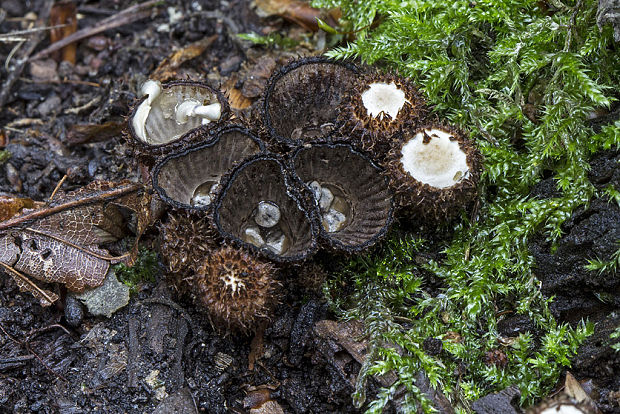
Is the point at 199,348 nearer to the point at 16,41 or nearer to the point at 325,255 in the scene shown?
the point at 325,255

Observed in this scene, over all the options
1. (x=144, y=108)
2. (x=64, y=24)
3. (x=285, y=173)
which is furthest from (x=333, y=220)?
(x=64, y=24)

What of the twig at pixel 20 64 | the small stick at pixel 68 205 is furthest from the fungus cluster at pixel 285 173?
the twig at pixel 20 64

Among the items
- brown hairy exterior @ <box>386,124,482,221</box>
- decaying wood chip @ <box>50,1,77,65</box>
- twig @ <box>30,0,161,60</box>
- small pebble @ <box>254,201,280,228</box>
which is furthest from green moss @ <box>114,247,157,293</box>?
twig @ <box>30,0,161,60</box>

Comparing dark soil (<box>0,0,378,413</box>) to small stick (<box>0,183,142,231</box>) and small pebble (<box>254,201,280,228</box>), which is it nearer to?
small stick (<box>0,183,142,231</box>)

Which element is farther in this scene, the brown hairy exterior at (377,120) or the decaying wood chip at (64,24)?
the decaying wood chip at (64,24)

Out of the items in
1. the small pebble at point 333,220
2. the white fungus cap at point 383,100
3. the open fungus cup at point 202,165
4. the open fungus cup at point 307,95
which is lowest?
the small pebble at point 333,220

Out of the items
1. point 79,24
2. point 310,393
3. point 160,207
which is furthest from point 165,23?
point 310,393

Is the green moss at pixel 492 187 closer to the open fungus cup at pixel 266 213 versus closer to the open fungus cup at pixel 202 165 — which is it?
the open fungus cup at pixel 266 213
